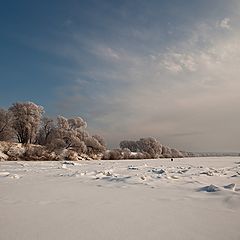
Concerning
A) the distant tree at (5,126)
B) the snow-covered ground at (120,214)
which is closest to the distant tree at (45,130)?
the distant tree at (5,126)

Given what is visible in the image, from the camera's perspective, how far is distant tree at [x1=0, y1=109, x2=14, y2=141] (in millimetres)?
40781

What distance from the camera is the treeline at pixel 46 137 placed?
3753 cm

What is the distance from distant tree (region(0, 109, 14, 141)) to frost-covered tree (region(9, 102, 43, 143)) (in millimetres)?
1591

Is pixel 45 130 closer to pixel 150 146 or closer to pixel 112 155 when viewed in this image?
pixel 112 155

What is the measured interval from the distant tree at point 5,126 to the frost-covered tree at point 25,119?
5.22ft

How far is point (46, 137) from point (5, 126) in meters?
9.07

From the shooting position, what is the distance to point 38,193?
6.45 m

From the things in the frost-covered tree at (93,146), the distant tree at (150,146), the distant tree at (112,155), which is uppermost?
the distant tree at (150,146)

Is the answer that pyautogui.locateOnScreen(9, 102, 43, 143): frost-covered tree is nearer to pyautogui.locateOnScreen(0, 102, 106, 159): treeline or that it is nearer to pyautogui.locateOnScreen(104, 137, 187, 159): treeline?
pyautogui.locateOnScreen(0, 102, 106, 159): treeline

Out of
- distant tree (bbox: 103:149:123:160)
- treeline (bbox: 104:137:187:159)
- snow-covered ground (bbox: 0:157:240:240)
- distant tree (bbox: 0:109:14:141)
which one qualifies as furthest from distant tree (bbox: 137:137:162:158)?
snow-covered ground (bbox: 0:157:240:240)

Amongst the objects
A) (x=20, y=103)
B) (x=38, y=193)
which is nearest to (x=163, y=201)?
(x=38, y=193)

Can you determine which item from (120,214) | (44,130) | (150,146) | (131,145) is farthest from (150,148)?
(120,214)

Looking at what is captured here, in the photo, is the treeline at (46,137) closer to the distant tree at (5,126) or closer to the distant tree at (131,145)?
the distant tree at (5,126)

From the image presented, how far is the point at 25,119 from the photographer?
44.6m
